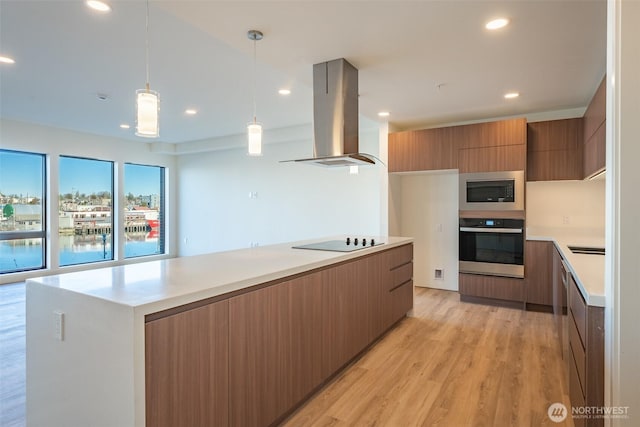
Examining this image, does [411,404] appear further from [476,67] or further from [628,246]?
[476,67]

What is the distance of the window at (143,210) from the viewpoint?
24.5 feet

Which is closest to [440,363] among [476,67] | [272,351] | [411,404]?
[411,404]

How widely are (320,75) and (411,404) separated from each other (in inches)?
105

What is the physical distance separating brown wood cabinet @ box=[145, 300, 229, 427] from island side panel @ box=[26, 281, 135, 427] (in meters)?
0.08

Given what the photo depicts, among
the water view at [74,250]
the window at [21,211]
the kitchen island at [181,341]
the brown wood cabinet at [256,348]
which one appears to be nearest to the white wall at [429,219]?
the brown wood cabinet at [256,348]

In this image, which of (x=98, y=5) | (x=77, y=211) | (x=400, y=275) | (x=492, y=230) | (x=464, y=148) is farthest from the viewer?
(x=77, y=211)

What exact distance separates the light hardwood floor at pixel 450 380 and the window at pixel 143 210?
6435 mm

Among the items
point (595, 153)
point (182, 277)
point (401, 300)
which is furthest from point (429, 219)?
point (182, 277)

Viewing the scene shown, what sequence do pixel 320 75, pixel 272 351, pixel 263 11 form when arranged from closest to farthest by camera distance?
pixel 272 351 → pixel 263 11 → pixel 320 75

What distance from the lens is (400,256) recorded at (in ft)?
12.1

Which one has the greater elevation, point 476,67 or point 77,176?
point 476,67

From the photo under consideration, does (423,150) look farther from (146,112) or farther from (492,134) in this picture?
(146,112)

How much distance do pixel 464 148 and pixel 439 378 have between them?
3054 mm

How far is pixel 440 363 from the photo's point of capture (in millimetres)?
2770
